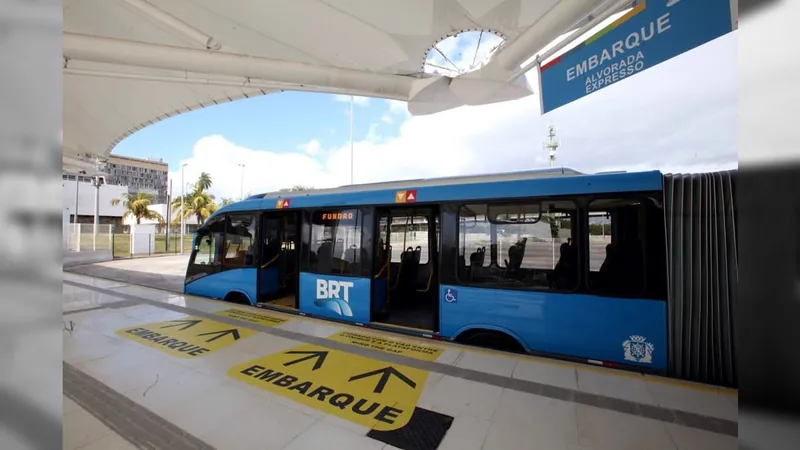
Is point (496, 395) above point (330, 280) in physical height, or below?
below

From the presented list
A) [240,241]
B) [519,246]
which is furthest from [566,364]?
[240,241]

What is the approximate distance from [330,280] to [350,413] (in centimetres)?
345

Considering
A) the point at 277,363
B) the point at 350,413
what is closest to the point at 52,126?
the point at 350,413

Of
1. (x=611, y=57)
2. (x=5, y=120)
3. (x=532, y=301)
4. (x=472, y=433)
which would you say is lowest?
(x=472, y=433)

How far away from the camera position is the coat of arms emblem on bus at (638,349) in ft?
14.1

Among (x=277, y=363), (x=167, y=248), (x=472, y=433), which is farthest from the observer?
(x=167, y=248)

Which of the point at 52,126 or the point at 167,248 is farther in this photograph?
the point at 167,248

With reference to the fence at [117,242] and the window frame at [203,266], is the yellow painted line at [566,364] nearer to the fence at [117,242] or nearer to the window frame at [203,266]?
the window frame at [203,266]

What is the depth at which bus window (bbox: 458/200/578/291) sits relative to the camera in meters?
4.74

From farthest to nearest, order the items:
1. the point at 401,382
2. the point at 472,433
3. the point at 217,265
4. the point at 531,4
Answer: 1. the point at 217,265
2. the point at 531,4
3. the point at 401,382
4. the point at 472,433

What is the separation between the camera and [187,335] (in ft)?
19.6

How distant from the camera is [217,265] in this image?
852 cm

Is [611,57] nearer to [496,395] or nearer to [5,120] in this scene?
[496,395]

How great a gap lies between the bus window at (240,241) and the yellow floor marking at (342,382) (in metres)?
3.49
